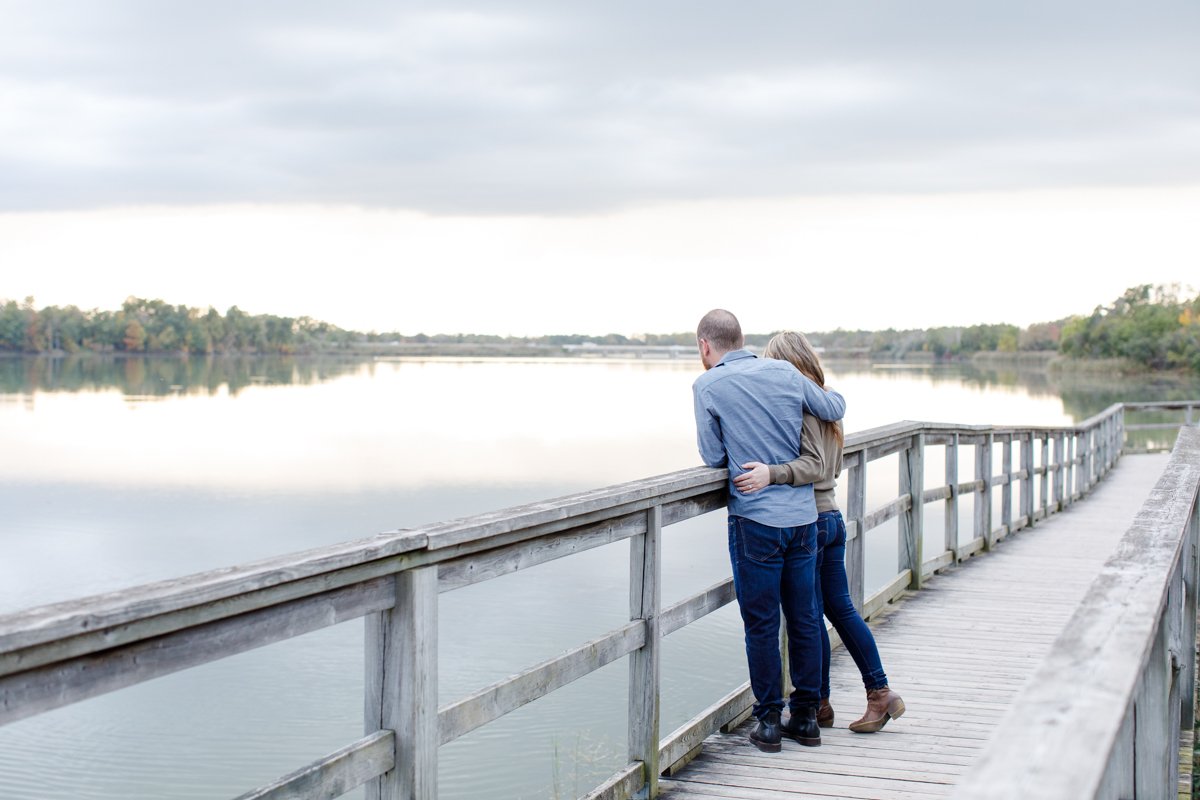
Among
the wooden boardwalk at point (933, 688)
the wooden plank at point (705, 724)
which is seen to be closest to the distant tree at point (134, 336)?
the wooden boardwalk at point (933, 688)

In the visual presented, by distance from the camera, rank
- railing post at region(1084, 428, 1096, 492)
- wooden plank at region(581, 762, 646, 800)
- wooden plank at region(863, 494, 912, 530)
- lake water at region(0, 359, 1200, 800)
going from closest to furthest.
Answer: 1. wooden plank at region(581, 762, 646, 800)
2. wooden plank at region(863, 494, 912, 530)
3. lake water at region(0, 359, 1200, 800)
4. railing post at region(1084, 428, 1096, 492)

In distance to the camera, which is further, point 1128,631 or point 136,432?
point 136,432

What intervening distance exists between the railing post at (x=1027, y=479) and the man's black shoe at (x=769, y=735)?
861 cm

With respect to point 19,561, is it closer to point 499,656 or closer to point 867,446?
point 499,656

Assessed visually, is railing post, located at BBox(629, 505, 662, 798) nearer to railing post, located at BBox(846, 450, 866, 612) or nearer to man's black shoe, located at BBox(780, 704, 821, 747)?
man's black shoe, located at BBox(780, 704, 821, 747)

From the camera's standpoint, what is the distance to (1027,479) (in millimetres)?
12445

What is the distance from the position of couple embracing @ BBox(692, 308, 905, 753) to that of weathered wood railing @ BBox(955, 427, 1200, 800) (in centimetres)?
142

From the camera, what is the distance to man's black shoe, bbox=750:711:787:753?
4.45m

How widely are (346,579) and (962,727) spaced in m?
3.17

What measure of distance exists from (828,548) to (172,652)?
10.3ft

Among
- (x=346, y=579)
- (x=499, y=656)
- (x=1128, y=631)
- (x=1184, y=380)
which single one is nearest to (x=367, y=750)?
(x=346, y=579)

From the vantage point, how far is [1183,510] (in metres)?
3.41

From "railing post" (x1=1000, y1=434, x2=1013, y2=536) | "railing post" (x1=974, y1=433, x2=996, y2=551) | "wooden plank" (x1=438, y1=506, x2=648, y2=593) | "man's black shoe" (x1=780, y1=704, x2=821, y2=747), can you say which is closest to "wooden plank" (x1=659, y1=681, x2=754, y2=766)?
"man's black shoe" (x1=780, y1=704, x2=821, y2=747)

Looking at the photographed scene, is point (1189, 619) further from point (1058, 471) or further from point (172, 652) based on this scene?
point (1058, 471)
